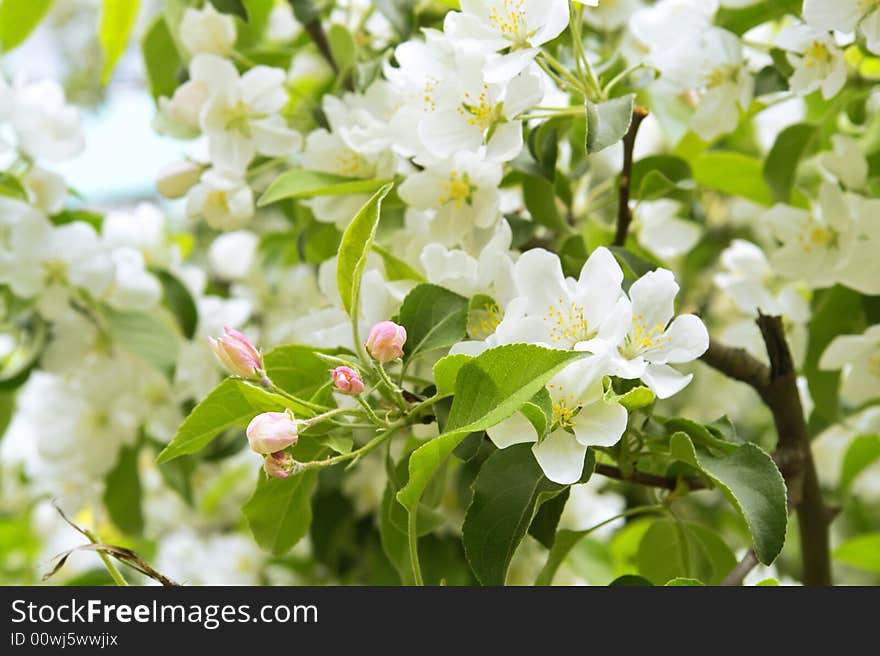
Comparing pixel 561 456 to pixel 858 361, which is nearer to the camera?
pixel 561 456

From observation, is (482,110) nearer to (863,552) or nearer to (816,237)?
(816,237)

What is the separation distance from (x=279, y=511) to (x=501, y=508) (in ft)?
0.55

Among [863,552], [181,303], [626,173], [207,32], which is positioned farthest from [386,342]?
[863,552]

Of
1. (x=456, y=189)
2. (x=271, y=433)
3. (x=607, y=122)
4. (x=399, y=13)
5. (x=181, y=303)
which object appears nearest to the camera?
(x=271, y=433)

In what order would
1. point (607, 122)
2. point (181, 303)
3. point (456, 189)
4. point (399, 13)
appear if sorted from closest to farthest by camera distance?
point (607, 122), point (456, 189), point (399, 13), point (181, 303)

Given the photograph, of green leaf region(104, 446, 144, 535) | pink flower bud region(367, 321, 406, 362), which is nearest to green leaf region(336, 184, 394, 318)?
pink flower bud region(367, 321, 406, 362)

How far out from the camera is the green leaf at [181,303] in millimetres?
1048

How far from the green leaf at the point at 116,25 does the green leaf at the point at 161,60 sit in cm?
2

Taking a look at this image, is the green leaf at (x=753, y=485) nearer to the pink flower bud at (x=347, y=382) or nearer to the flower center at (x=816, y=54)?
the pink flower bud at (x=347, y=382)

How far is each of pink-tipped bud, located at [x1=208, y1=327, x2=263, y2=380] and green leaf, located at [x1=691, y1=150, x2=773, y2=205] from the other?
497 millimetres

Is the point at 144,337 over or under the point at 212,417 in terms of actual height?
over

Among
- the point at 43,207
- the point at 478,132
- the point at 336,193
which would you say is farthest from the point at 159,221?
the point at 478,132

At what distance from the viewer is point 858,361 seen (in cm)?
79
